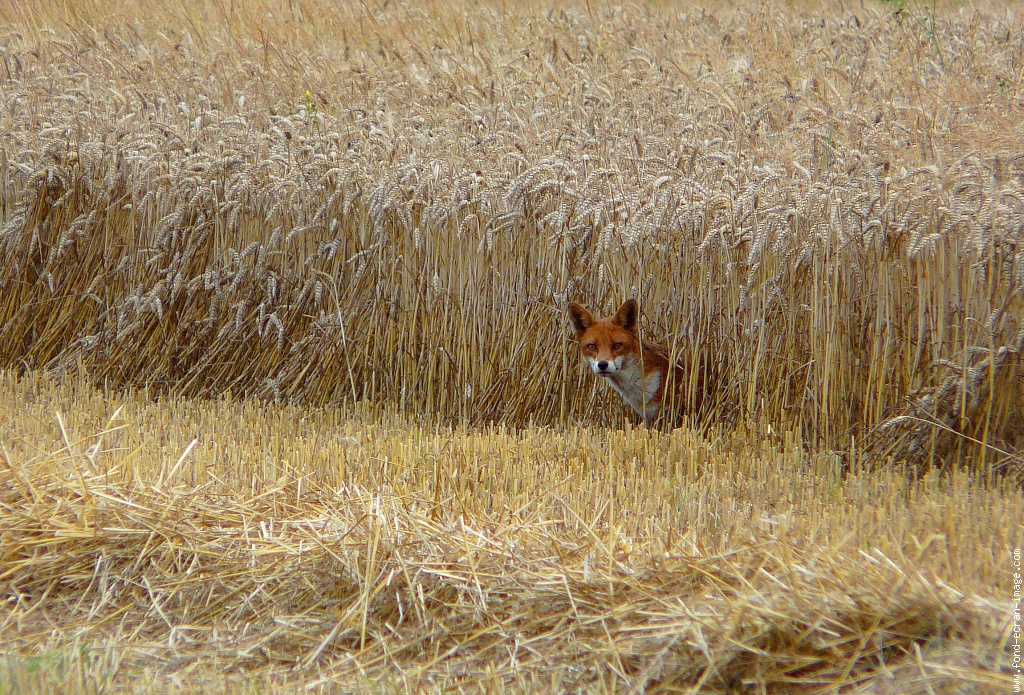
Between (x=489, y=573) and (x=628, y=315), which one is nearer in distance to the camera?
(x=489, y=573)

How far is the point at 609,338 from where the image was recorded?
17.8 ft

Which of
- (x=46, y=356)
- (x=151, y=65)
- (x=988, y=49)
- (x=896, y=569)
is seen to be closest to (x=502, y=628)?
(x=896, y=569)

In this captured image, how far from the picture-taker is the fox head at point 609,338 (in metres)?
5.39

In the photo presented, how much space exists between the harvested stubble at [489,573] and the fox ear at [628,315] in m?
1.00

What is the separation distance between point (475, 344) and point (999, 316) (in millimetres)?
2867

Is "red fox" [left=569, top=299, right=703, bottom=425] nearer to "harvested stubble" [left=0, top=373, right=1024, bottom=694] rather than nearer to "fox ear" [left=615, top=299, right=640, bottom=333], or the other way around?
"fox ear" [left=615, top=299, right=640, bottom=333]

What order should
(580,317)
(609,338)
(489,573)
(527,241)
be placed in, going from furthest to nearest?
(527,241), (580,317), (609,338), (489,573)

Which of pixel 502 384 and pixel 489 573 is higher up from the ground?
pixel 502 384

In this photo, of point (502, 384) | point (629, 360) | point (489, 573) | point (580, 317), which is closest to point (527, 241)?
point (580, 317)

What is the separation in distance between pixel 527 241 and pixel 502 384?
88cm

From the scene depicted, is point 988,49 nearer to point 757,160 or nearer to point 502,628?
point 757,160

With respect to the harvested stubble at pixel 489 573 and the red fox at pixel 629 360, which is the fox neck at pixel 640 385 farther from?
the harvested stubble at pixel 489 573

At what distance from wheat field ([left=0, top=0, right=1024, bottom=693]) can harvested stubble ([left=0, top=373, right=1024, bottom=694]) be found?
0.05 feet

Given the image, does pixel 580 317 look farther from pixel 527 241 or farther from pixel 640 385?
pixel 527 241
